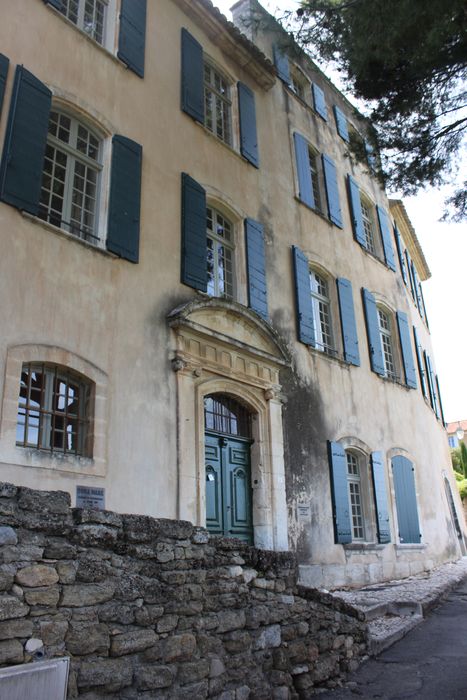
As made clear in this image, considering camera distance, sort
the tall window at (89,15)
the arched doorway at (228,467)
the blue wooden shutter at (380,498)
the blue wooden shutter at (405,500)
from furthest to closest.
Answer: the blue wooden shutter at (405,500)
the blue wooden shutter at (380,498)
the tall window at (89,15)
the arched doorway at (228,467)

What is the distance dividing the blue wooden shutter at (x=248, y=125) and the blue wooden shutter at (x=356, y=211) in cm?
388

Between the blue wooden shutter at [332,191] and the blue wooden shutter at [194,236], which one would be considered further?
the blue wooden shutter at [332,191]

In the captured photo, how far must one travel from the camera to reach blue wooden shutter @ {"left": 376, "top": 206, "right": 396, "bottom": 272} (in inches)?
618

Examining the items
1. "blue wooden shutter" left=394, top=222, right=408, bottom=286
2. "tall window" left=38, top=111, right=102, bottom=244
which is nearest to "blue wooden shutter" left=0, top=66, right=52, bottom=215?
"tall window" left=38, top=111, right=102, bottom=244

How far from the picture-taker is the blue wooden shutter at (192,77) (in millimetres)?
9727

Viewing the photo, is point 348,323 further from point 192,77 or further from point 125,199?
point 125,199

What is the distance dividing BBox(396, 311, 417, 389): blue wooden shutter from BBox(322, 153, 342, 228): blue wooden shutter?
129 inches

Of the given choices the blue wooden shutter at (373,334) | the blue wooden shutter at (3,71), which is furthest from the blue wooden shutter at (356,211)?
the blue wooden shutter at (3,71)

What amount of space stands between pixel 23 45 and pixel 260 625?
7222mm

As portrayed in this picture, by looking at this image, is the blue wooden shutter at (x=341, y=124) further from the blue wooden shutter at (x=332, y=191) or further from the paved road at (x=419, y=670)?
the paved road at (x=419, y=670)

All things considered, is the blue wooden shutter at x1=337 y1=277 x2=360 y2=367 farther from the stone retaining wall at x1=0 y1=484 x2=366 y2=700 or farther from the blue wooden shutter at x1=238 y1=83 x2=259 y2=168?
the stone retaining wall at x1=0 y1=484 x2=366 y2=700

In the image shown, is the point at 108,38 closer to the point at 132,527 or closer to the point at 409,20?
the point at 409,20

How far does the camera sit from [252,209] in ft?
34.9

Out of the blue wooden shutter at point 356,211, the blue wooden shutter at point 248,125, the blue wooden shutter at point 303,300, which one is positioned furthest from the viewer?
the blue wooden shutter at point 356,211
